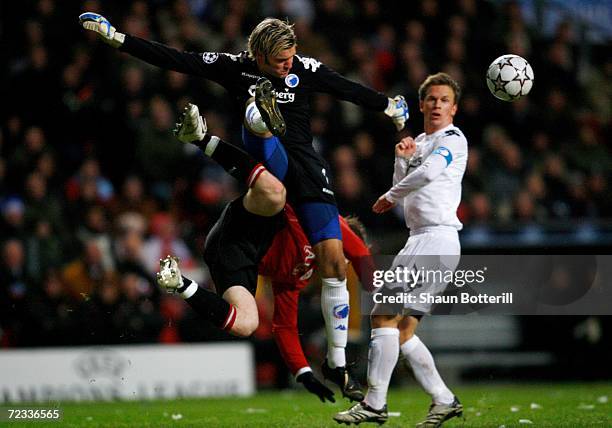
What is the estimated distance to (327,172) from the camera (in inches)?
334

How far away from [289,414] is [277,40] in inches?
130

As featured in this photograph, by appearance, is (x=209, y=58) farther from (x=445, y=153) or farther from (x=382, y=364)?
(x=382, y=364)

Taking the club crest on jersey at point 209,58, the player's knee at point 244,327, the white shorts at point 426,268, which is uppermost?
the club crest on jersey at point 209,58

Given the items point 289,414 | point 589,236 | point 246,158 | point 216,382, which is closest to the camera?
point 246,158

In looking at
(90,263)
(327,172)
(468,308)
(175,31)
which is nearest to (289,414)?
(327,172)

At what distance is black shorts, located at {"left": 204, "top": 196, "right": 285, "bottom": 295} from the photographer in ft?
27.3

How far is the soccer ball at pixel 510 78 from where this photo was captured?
28.5 ft

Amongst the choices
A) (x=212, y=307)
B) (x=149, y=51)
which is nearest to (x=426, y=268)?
(x=212, y=307)

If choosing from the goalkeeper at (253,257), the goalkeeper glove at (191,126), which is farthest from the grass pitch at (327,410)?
the goalkeeper glove at (191,126)

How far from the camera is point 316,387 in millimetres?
7973

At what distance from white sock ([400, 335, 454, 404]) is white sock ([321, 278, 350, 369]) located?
469 millimetres

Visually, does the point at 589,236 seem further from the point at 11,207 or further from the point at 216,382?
the point at 11,207

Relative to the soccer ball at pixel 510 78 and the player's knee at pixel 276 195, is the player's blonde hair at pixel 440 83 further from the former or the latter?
the player's knee at pixel 276 195

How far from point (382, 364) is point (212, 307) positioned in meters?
1.30
